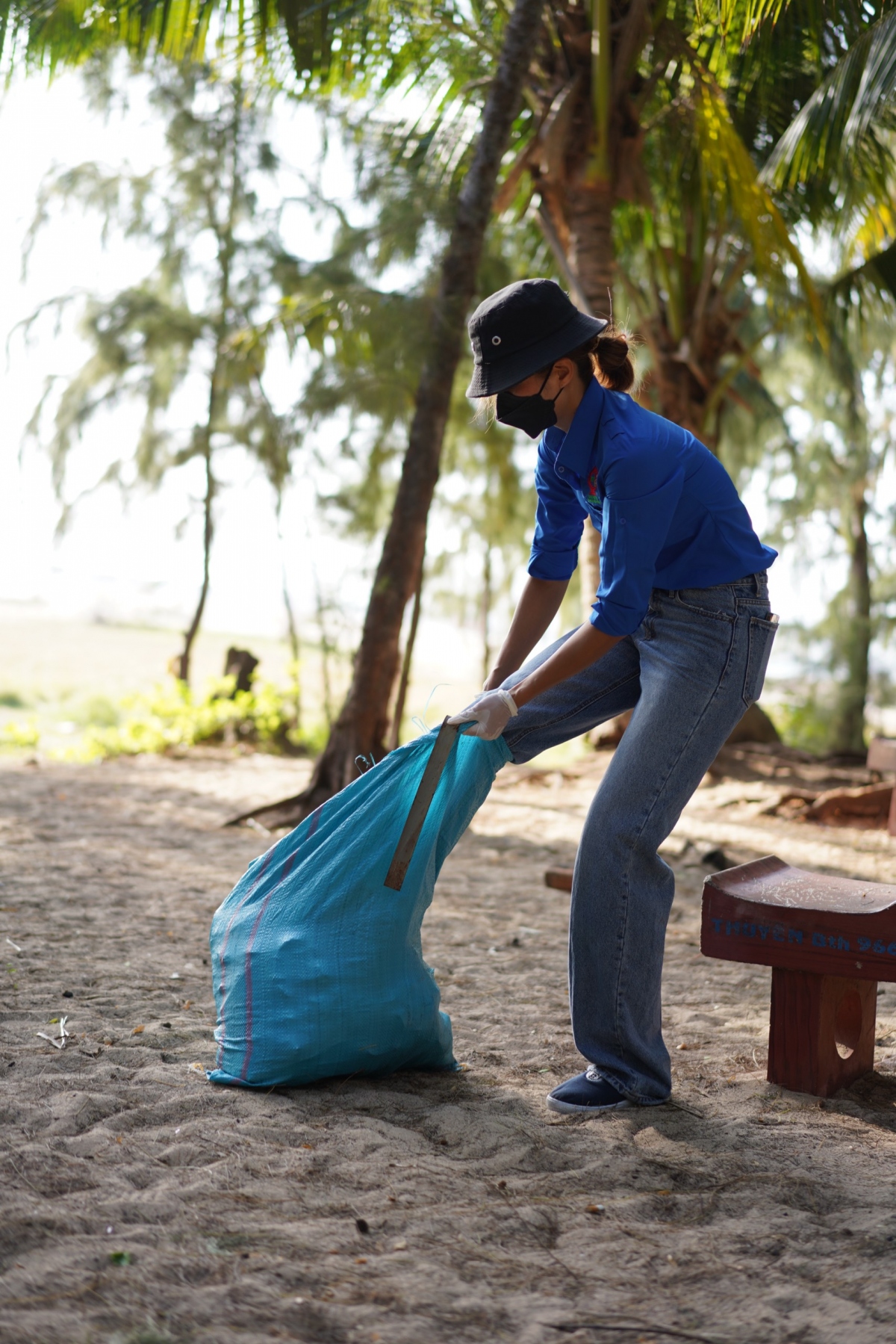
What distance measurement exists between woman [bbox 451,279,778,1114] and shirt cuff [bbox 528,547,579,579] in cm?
26

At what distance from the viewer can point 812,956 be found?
242 centimetres

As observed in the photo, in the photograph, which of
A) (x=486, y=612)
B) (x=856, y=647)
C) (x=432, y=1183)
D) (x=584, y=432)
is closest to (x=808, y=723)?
(x=856, y=647)

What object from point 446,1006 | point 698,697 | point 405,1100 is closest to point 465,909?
point 446,1006

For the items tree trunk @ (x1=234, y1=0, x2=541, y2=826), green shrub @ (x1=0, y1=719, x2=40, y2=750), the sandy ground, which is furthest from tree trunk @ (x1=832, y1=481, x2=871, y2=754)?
the sandy ground

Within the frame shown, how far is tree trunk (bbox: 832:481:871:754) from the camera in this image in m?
12.4

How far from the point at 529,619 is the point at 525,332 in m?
0.71

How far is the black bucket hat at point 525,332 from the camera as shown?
7.32ft

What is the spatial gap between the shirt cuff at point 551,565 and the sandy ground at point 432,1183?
46.1 inches

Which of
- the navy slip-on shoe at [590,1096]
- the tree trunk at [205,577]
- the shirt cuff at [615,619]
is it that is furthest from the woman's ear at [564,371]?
the tree trunk at [205,577]

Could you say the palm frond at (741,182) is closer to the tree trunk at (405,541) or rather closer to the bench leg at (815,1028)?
the tree trunk at (405,541)

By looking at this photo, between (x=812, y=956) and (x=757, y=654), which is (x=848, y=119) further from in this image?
(x=812, y=956)

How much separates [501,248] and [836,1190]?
31.1 feet

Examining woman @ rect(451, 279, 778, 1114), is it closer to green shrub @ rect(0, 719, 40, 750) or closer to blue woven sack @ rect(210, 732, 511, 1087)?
blue woven sack @ rect(210, 732, 511, 1087)

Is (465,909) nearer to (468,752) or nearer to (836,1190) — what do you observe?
(468,752)
